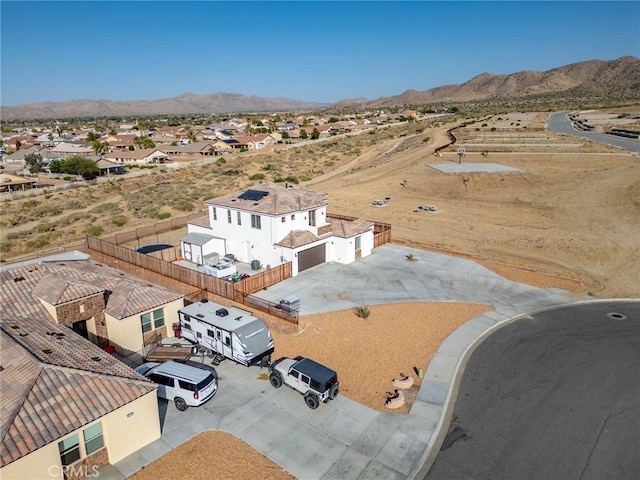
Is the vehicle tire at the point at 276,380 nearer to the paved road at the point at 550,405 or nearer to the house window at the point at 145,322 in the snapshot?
the paved road at the point at 550,405

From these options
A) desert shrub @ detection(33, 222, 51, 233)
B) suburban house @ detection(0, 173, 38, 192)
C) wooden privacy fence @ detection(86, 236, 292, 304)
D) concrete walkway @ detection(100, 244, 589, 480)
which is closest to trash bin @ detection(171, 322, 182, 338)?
concrete walkway @ detection(100, 244, 589, 480)

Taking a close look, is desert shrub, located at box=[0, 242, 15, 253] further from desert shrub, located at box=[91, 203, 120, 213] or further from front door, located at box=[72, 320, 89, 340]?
front door, located at box=[72, 320, 89, 340]

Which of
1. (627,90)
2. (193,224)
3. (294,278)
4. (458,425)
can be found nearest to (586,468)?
(458,425)

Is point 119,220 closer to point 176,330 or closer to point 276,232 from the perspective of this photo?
point 276,232

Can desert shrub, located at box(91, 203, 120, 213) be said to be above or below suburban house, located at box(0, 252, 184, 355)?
below

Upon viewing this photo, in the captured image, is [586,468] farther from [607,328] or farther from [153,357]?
[153,357]

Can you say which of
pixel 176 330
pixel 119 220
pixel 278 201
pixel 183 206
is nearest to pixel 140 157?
pixel 183 206
